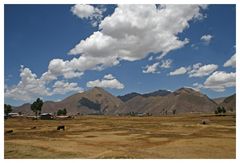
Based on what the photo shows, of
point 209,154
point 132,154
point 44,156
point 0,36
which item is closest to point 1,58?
point 0,36

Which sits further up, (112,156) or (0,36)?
(0,36)

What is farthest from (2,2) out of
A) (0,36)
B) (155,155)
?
(155,155)

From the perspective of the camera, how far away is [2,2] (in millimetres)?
20391

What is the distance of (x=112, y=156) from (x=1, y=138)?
385 inches

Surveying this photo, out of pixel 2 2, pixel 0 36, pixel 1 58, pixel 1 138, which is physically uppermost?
pixel 2 2

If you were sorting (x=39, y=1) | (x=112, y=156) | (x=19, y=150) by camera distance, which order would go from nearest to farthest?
1. (x=39, y=1)
2. (x=112, y=156)
3. (x=19, y=150)

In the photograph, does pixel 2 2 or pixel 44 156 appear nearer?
pixel 2 2
